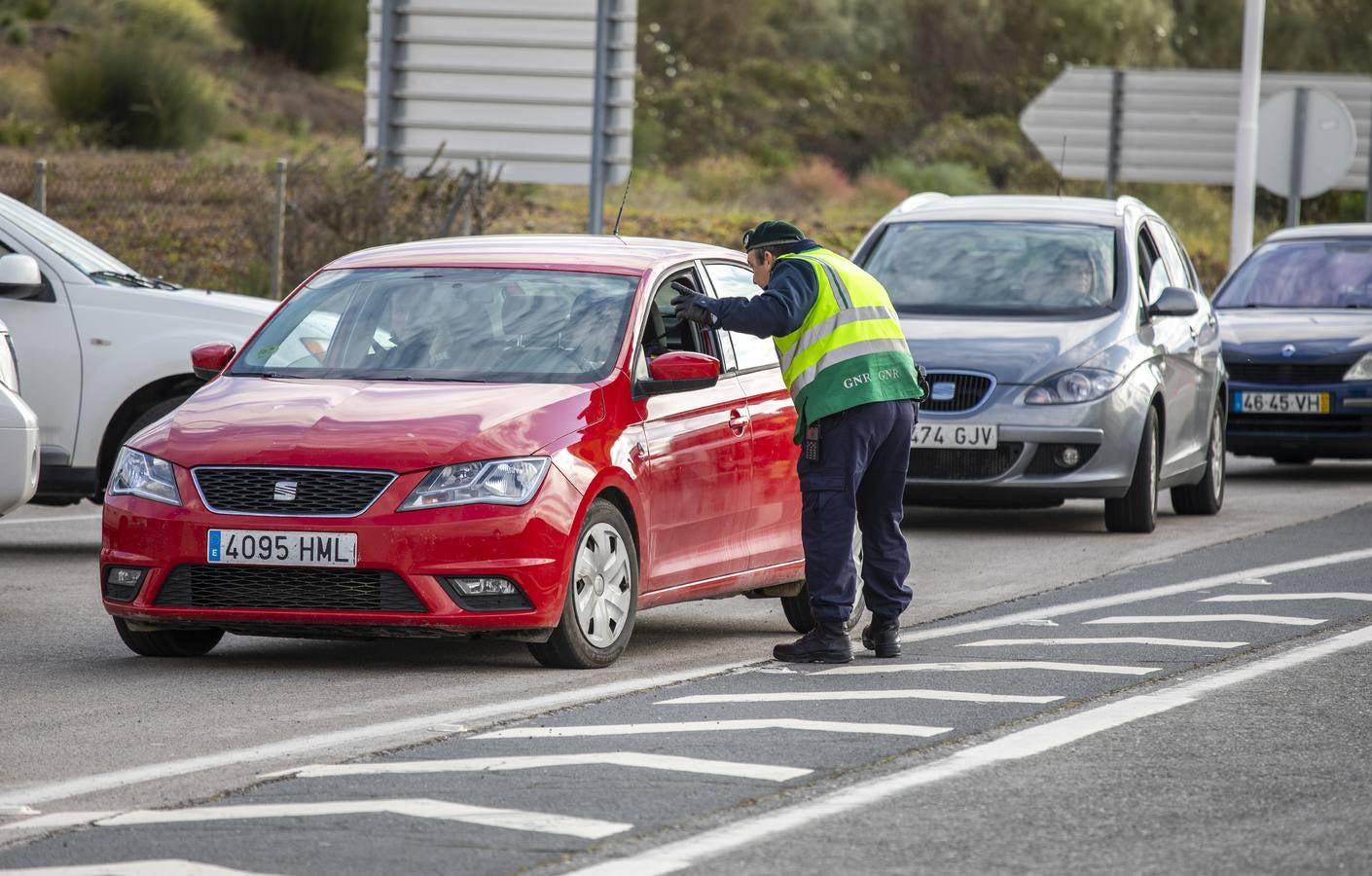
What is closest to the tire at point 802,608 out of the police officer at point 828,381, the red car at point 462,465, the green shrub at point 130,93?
the red car at point 462,465

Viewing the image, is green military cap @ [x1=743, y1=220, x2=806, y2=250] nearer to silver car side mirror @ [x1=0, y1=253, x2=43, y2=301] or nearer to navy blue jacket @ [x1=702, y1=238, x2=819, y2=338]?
navy blue jacket @ [x1=702, y1=238, x2=819, y2=338]

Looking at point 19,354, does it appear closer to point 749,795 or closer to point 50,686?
point 50,686

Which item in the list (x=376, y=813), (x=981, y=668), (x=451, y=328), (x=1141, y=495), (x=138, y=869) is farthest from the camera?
(x=1141, y=495)

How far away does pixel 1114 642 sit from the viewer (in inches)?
372

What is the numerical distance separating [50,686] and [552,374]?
200 cm

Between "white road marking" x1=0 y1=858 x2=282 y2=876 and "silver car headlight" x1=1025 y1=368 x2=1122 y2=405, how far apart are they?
8.68 m

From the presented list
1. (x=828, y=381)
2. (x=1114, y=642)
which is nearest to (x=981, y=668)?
(x=1114, y=642)

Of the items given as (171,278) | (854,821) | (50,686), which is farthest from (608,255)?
(171,278)

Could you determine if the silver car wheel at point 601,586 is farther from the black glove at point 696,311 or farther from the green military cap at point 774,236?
the green military cap at point 774,236

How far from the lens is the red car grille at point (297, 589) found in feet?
27.3

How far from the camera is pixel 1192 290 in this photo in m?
15.7

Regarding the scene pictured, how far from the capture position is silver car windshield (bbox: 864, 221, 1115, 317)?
1450 cm

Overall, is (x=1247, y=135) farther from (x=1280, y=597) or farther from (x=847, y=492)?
(x=847, y=492)

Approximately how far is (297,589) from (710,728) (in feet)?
5.53
